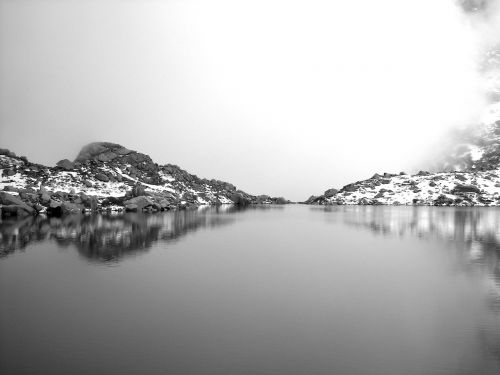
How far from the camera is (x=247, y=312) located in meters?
23.2

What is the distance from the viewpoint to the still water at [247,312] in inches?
638

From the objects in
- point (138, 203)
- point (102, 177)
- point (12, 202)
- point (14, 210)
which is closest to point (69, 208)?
point (12, 202)

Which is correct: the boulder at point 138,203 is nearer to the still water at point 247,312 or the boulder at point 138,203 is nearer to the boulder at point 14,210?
the boulder at point 14,210

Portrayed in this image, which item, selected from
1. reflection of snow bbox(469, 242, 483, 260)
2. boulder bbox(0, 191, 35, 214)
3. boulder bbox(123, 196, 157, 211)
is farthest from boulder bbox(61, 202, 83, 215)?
reflection of snow bbox(469, 242, 483, 260)

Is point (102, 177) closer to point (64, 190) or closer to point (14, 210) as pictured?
point (64, 190)

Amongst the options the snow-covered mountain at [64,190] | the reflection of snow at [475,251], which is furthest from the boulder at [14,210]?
the reflection of snow at [475,251]

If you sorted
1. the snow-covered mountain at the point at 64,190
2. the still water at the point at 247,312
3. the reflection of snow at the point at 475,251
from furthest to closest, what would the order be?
the snow-covered mountain at the point at 64,190 < the reflection of snow at the point at 475,251 < the still water at the point at 247,312

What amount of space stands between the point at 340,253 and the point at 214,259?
60.5 ft

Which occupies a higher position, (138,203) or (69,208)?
(138,203)

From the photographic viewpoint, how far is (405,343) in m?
18.5

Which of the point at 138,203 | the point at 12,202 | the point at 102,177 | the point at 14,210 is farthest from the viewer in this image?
the point at 102,177

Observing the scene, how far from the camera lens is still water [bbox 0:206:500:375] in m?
16.2

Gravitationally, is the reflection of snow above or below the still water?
above

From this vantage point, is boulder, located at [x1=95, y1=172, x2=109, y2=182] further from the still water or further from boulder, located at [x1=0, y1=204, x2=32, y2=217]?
the still water
